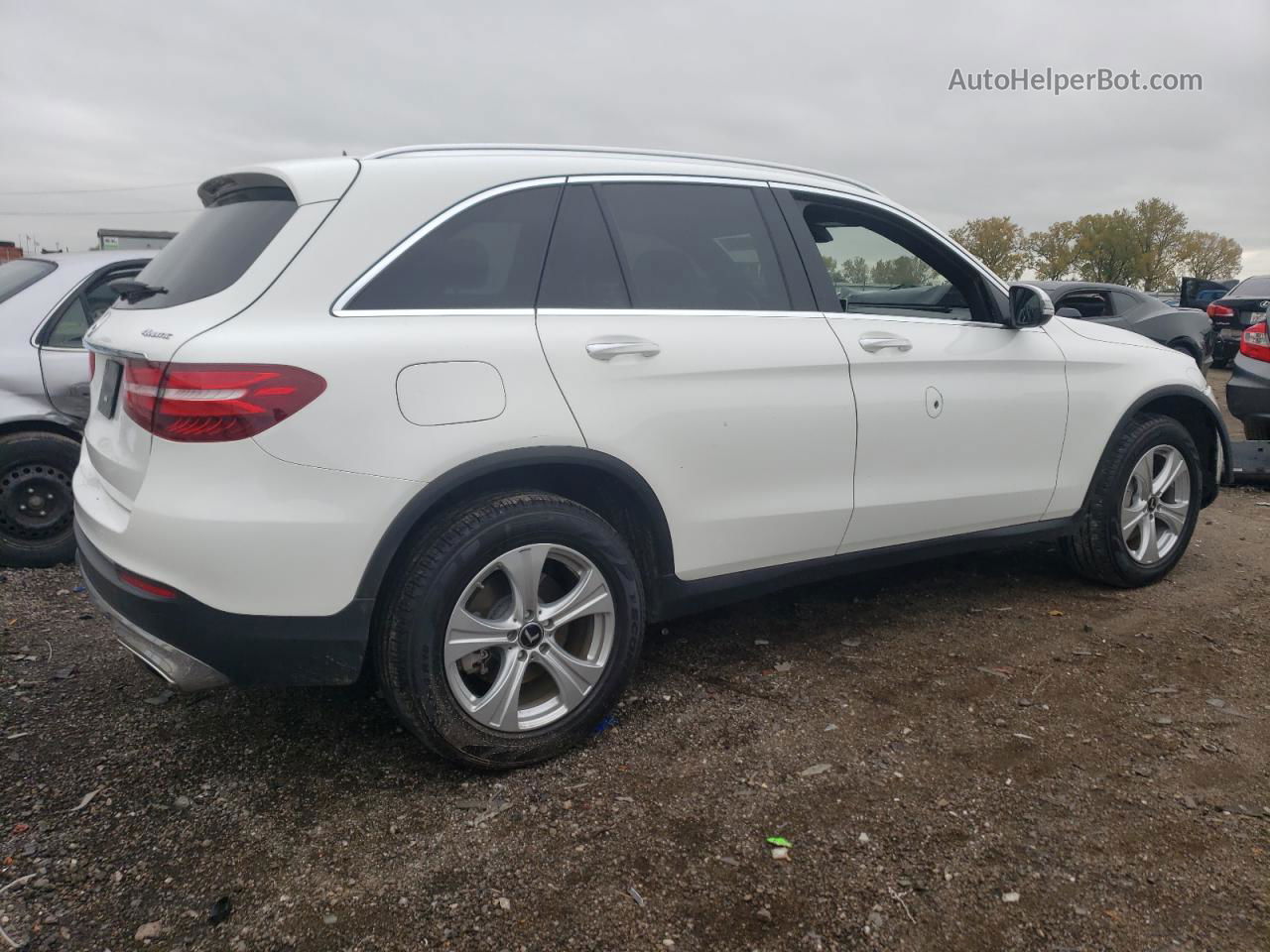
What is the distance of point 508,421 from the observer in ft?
8.38

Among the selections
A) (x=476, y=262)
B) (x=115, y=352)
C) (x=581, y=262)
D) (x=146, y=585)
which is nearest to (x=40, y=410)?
(x=115, y=352)

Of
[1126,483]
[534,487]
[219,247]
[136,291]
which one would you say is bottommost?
[1126,483]

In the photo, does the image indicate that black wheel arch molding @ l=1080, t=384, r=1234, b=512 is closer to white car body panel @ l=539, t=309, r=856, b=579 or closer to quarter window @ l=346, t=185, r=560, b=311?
white car body panel @ l=539, t=309, r=856, b=579

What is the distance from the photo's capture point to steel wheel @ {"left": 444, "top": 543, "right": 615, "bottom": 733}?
8.48 ft

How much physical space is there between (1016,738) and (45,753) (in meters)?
3.01

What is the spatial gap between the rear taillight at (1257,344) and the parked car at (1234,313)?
373 inches

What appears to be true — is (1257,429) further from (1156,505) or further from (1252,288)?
(1252,288)

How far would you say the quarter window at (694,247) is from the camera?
2975 mm

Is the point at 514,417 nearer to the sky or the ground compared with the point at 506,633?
nearer to the sky

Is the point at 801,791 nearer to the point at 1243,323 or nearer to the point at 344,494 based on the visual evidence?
the point at 344,494

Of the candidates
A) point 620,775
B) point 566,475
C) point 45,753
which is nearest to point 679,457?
point 566,475

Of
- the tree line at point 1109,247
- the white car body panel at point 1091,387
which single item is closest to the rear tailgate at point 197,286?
the white car body panel at point 1091,387

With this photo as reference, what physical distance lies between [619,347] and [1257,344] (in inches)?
220

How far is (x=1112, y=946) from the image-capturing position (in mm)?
2031
